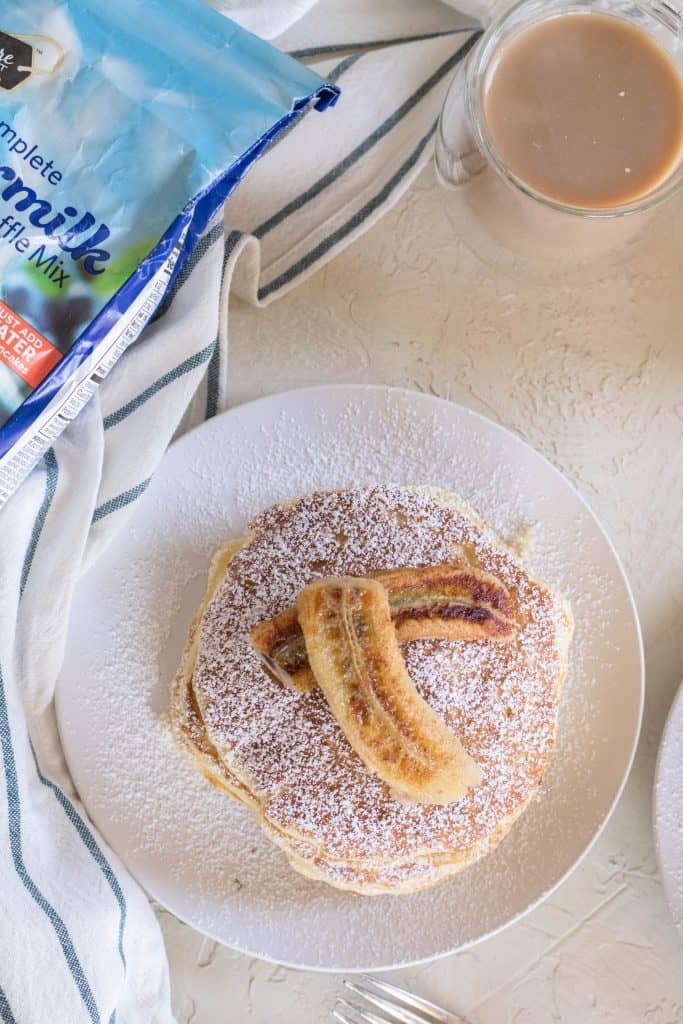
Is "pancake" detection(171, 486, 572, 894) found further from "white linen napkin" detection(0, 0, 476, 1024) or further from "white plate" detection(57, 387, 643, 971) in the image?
"white linen napkin" detection(0, 0, 476, 1024)

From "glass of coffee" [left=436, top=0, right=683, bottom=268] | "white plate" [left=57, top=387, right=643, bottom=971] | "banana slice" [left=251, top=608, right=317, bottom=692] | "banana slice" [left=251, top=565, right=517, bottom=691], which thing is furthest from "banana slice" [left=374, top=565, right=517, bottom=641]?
"glass of coffee" [left=436, top=0, right=683, bottom=268]

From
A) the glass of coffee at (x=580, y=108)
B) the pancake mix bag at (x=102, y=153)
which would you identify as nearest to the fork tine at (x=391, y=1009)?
the pancake mix bag at (x=102, y=153)

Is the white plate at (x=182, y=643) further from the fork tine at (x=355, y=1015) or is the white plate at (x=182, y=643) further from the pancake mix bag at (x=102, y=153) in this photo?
the pancake mix bag at (x=102, y=153)

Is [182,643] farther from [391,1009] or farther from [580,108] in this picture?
[580,108]

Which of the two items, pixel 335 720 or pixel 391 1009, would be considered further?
pixel 391 1009

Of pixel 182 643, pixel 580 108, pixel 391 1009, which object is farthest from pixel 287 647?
pixel 580 108
